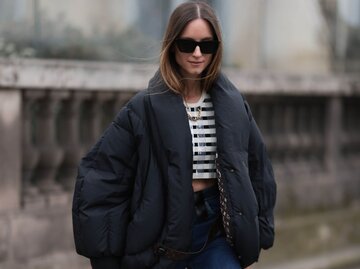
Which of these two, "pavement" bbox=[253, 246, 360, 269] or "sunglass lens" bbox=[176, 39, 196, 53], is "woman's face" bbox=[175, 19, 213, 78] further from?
"pavement" bbox=[253, 246, 360, 269]

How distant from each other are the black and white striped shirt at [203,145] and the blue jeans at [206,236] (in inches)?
3.0

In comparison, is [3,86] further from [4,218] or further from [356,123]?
[356,123]

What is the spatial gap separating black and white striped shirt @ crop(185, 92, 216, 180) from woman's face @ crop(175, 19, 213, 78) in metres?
0.16

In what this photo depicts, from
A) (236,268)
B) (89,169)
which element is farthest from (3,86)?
(236,268)

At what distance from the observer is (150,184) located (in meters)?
3.54

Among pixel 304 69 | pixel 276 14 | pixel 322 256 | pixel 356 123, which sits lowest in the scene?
pixel 322 256

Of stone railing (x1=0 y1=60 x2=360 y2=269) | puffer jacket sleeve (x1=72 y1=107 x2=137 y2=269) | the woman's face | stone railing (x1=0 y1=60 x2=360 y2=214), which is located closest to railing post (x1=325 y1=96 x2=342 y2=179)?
stone railing (x1=0 y1=60 x2=360 y2=214)

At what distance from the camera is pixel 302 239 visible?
7.41 meters

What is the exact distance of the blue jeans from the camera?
12.0 ft

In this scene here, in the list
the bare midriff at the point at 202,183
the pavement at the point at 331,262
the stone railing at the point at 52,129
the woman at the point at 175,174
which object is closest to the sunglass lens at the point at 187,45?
the woman at the point at 175,174

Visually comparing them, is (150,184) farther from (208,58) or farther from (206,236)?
(208,58)

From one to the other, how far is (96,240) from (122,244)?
0.38ft

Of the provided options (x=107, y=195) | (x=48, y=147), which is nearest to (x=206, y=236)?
(x=107, y=195)

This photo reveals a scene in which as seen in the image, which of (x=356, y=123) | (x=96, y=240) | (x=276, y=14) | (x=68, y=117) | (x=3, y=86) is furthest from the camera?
(x=356, y=123)
